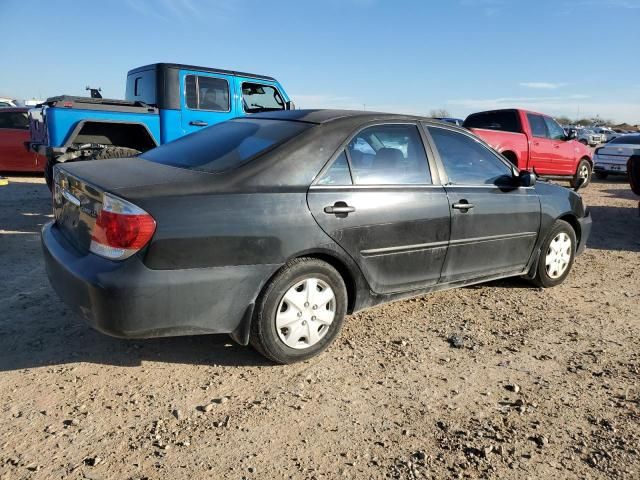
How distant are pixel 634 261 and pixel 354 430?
505 centimetres

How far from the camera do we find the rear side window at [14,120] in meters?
11.3

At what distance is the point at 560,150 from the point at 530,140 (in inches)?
53.9

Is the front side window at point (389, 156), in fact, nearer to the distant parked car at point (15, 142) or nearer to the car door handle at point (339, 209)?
the car door handle at point (339, 209)

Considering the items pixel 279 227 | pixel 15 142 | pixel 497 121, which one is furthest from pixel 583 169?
pixel 15 142

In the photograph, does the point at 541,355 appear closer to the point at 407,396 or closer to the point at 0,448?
the point at 407,396

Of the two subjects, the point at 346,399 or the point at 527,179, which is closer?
the point at 346,399

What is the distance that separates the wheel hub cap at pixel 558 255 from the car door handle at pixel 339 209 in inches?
96.9

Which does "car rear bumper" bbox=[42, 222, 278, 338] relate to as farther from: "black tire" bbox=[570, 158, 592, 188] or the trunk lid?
"black tire" bbox=[570, 158, 592, 188]

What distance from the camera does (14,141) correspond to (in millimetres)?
11195

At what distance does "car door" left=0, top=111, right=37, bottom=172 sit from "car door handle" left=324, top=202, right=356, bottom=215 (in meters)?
10.4

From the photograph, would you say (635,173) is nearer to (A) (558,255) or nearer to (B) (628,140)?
(A) (558,255)

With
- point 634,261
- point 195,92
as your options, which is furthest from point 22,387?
point 634,261

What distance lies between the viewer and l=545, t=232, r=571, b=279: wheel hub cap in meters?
4.79

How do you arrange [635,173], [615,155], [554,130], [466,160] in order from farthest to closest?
[615,155] → [554,130] → [635,173] → [466,160]
